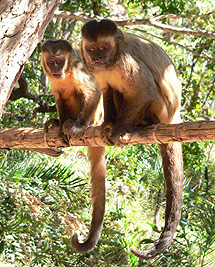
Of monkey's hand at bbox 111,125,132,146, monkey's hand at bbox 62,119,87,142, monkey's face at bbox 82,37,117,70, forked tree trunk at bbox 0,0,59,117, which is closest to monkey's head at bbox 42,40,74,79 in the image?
monkey's hand at bbox 62,119,87,142

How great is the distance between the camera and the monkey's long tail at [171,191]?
2811 millimetres

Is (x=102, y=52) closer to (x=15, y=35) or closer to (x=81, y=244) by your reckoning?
(x=15, y=35)

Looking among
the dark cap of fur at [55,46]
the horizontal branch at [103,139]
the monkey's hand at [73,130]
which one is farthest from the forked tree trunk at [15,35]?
the dark cap of fur at [55,46]

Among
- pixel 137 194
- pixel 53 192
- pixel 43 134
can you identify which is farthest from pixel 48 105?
pixel 137 194

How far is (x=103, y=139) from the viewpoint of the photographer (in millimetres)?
2975

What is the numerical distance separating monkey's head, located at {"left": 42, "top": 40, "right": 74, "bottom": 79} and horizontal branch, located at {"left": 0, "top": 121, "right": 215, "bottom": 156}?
546 millimetres

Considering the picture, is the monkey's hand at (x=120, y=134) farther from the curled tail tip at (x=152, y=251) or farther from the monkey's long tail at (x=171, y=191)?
the curled tail tip at (x=152, y=251)

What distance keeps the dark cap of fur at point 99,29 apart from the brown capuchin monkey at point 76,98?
71cm

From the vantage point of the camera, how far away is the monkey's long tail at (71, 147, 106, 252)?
10.7 ft

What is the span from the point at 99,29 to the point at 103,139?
33.9 inches

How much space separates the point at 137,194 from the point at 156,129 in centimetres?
569

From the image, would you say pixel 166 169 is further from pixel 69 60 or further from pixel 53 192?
pixel 53 192

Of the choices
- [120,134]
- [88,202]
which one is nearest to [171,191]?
[120,134]

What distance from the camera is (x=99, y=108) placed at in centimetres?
401
